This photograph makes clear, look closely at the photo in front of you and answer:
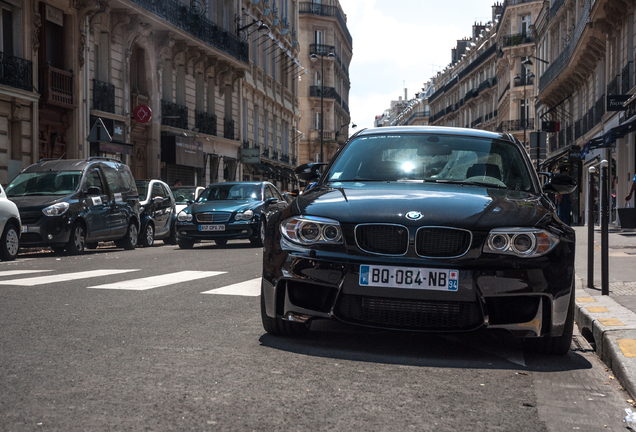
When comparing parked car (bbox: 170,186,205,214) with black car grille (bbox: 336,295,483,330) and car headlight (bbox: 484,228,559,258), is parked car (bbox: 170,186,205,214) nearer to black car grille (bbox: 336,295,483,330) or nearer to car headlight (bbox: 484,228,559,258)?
black car grille (bbox: 336,295,483,330)

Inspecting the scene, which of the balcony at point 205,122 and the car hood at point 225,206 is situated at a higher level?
the balcony at point 205,122

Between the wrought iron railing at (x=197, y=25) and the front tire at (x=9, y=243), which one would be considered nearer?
the front tire at (x=9, y=243)

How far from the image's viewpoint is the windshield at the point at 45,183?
50.0 ft

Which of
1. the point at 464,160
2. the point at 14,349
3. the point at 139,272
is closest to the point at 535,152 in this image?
the point at 139,272

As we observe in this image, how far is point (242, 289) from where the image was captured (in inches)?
324

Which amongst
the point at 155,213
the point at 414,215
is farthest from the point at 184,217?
the point at 414,215

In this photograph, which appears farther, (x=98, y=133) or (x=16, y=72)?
(x=16, y=72)

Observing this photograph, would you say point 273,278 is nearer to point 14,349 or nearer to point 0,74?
point 14,349

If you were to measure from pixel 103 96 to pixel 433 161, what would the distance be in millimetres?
21548

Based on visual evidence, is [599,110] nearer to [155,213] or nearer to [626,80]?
[626,80]

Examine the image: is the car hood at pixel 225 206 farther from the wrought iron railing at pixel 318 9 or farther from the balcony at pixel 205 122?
the wrought iron railing at pixel 318 9

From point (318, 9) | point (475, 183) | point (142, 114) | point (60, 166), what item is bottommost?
point (475, 183)

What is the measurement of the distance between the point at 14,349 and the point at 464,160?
3.27m

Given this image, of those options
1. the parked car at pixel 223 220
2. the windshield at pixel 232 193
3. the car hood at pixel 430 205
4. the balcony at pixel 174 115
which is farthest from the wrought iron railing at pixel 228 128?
the car hood at pixel 430 205
